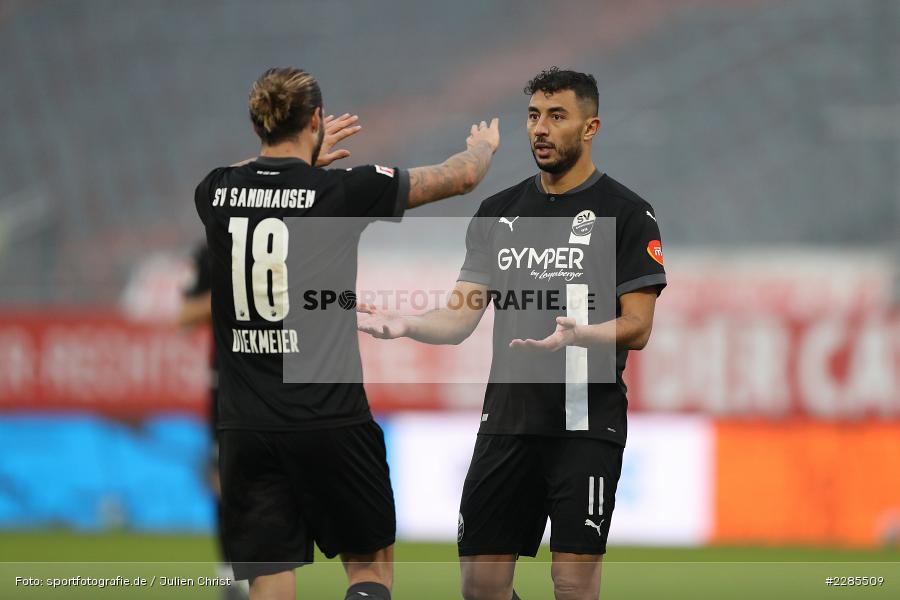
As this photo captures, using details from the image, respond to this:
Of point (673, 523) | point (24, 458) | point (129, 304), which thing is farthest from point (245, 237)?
point (129, 304)

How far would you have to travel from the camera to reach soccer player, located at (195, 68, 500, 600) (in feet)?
13.9

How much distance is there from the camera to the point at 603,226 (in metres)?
5.02

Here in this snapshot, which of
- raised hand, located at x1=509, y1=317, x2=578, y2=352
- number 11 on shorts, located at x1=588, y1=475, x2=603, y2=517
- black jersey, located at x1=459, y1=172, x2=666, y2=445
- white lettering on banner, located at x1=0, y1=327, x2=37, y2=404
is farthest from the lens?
white lettering on banner, located at x1=0, y1=327, x2=37, y2=404

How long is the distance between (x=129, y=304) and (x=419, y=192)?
11.0m

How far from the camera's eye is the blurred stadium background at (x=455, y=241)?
36.8 ft

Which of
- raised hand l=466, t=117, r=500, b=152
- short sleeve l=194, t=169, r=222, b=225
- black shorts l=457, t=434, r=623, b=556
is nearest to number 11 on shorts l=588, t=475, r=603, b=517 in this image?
black shorts l=457, t=434, r=623, b=556

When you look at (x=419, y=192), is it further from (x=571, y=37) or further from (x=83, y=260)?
(x=571, y=37)

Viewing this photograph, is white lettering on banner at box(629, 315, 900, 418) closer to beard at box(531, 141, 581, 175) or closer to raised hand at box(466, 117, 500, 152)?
beard at box(531, 141, 581, 175)

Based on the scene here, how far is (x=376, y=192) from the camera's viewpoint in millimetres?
4297

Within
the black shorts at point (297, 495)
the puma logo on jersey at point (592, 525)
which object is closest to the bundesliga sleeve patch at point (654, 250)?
the puma logo on jersey at point (592, 525)

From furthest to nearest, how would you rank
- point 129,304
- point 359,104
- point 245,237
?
1. point 359,104
2. point 129,304
3. point 245,237

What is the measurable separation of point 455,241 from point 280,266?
13886 mm

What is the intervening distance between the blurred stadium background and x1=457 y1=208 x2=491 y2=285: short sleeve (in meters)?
3.39

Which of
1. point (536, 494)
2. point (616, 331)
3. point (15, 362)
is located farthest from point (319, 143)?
point (15, 362)
